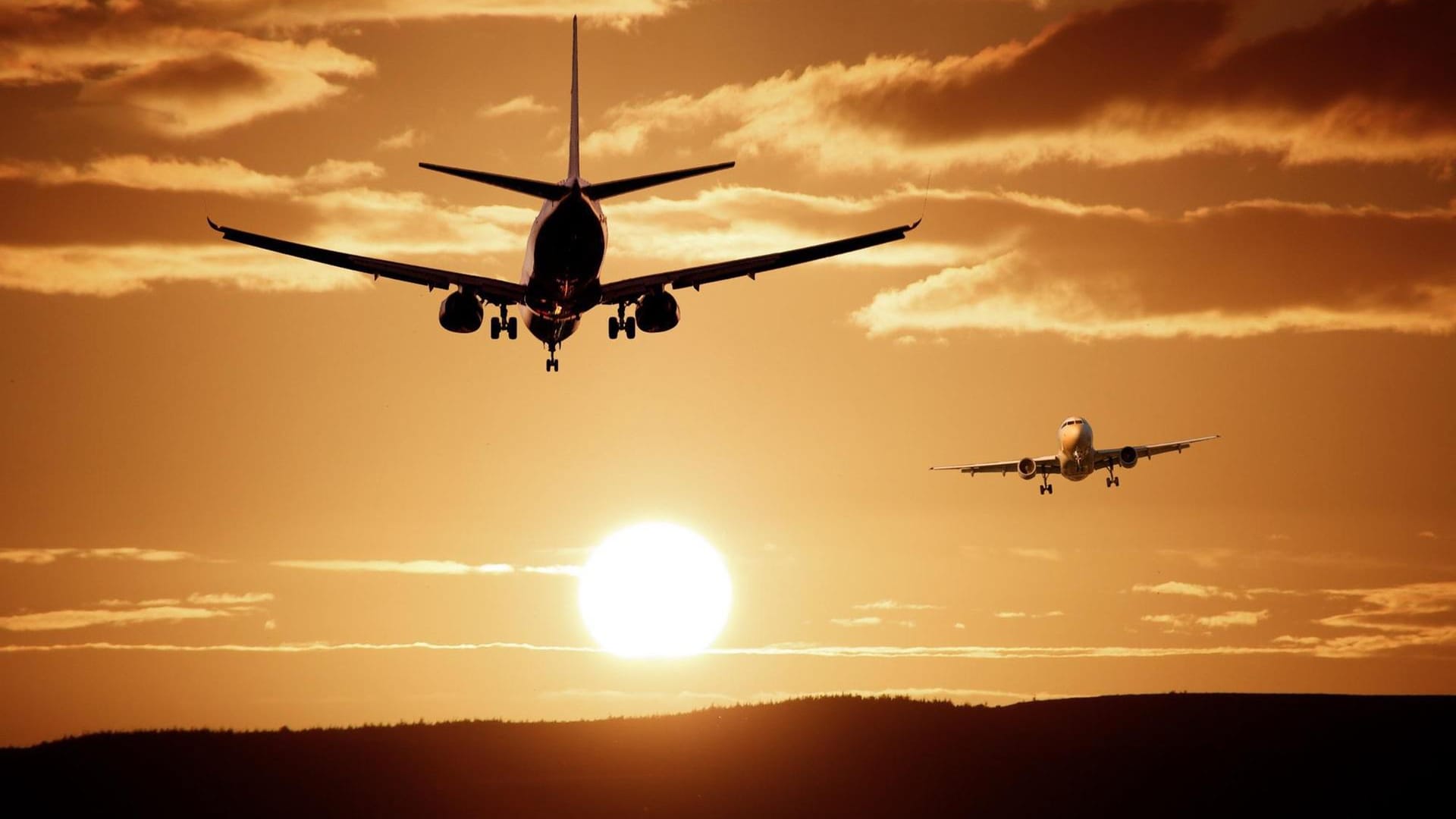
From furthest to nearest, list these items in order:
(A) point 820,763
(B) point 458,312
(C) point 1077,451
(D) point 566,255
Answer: (C) point 1077,451 < (A) point 820,763 < (B) point 458,312 < (D) point 566,255

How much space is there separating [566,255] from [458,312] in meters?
7.33

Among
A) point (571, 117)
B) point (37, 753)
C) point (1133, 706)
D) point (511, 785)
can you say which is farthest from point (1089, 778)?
point (37, 753)

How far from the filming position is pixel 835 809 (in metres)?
89.9

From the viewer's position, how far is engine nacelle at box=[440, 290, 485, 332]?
60.9 m

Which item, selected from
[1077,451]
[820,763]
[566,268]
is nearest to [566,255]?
[566,268]

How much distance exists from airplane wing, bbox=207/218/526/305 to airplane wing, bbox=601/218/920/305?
4072mm

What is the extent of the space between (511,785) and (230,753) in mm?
20128

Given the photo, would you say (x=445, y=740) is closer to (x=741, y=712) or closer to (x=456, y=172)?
(x=741, y=712)

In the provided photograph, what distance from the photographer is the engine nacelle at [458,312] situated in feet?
200

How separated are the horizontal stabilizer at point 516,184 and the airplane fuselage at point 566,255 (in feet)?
1.27

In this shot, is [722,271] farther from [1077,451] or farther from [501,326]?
[1077,451]

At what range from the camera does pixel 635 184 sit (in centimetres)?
5631

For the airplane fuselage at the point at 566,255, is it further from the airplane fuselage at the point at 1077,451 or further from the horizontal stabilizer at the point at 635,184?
the airplane fuselage at the point at 1077,451

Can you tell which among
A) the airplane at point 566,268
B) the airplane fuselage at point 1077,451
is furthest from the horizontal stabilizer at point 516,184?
the airplane fuselage at point 1077,451
